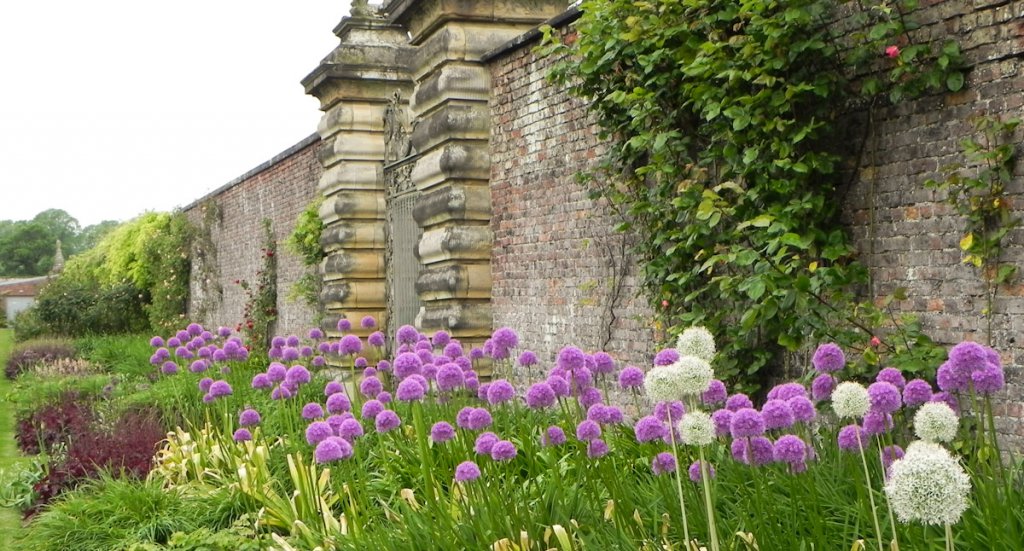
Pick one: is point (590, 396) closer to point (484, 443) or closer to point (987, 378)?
point (484, 443)

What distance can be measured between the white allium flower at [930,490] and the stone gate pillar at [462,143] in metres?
7.07

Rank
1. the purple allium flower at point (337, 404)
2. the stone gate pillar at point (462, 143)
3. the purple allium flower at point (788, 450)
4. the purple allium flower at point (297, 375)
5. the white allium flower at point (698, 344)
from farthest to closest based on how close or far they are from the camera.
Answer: the stone gate pillar at point (462, 143) → the purple allium flower at point (297, 375) → the purple allium flower at point (337, 404) → the purple allium flower at point (788, 450) → the white allium flower at point (698, 344)

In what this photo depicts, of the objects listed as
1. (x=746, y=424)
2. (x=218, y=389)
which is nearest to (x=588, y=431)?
(x=746, y=424)

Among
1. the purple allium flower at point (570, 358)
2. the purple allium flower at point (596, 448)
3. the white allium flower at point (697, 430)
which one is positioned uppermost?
the purple allium flower at point (570, 358)

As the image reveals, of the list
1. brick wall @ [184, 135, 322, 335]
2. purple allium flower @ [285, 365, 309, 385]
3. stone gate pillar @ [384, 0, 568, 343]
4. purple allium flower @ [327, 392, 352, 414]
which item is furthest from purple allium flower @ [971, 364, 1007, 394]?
brick wall @ [184, 135, 322, 335]

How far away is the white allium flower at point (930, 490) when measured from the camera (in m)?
2.13

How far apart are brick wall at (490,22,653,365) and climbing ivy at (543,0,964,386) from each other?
25.7 inches

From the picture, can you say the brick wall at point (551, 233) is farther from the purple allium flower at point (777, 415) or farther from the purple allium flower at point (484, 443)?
the purple allium flower at point (777, 415)

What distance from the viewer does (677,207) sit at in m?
6.36

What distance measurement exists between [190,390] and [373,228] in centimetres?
371

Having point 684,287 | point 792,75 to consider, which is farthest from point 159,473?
point 792,75

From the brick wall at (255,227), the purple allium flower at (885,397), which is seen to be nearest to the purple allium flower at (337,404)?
the purple allium flower at (885,397)

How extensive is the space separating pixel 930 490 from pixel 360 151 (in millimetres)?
10583

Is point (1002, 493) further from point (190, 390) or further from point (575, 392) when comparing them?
point (190, 390)
